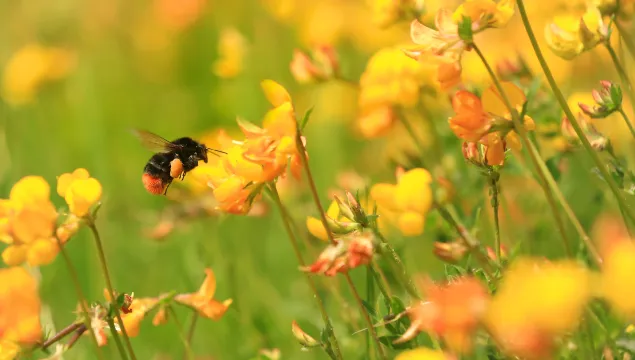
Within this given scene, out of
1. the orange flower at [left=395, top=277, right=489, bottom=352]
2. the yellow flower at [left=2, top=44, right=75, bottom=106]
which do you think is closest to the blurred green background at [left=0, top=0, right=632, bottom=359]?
the yellow flower at [left=2, top=44, right=75, bottom=106]

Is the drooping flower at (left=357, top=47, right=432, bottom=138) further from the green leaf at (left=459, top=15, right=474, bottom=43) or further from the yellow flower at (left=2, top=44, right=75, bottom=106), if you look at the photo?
the yellow flower at (left=2, top=44, right=75, bottom=106)

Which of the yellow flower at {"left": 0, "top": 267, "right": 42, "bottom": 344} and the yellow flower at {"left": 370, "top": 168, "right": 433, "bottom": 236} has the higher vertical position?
the yellow flower at {"left": 370, "top": 168, "right": 433, "bottom": 236}

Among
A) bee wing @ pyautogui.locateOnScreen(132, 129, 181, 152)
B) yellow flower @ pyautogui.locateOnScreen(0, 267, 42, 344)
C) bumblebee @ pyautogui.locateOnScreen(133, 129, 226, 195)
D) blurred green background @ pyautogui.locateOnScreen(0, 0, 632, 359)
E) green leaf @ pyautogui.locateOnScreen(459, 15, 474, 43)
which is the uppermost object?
green leaf @ pyautogui.locateOnScreen(459, 15, 474, 43)

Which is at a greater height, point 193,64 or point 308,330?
point 308,330

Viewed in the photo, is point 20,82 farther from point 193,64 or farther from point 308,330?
point 308,330

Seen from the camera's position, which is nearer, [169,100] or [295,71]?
[295,71]

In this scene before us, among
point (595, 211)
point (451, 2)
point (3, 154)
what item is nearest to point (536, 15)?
point (451, 2)

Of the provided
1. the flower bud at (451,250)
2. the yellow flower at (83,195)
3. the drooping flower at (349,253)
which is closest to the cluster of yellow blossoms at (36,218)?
the yellow flower at (83,195)
